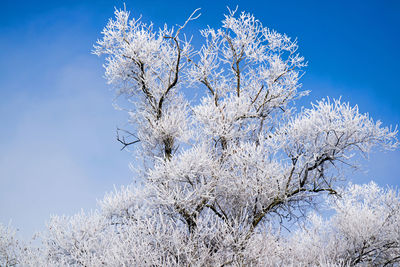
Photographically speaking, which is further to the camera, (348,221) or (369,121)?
(348,221)

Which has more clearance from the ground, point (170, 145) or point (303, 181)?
point (170, 145)

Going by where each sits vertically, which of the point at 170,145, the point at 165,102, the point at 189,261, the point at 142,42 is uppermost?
the point at 142,42

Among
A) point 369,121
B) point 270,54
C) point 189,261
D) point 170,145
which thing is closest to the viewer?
point 189,261

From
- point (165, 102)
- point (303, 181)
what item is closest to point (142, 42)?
point (165, 102)

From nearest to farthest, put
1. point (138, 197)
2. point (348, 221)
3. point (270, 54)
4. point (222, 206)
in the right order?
point (222, 206) < point (138, 197) < point (270, 54) < point (348, 221)

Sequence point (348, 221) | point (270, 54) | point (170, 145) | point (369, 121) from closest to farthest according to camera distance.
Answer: point (369, 121) → point (170, 145) → point (270, 54) → point (348, 221)

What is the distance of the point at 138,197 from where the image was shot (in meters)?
14.4

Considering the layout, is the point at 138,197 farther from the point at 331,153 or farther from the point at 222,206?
the point at 331,153

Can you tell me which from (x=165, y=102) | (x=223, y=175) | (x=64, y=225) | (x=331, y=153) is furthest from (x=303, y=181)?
(x=64, y=225)

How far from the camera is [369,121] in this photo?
11500 millimetres

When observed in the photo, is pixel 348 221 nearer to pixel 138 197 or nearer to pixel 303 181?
pixel 303 181

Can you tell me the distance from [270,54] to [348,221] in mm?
8926

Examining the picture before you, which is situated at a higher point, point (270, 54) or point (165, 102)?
point (270, 54)

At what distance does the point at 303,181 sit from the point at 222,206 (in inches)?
111
